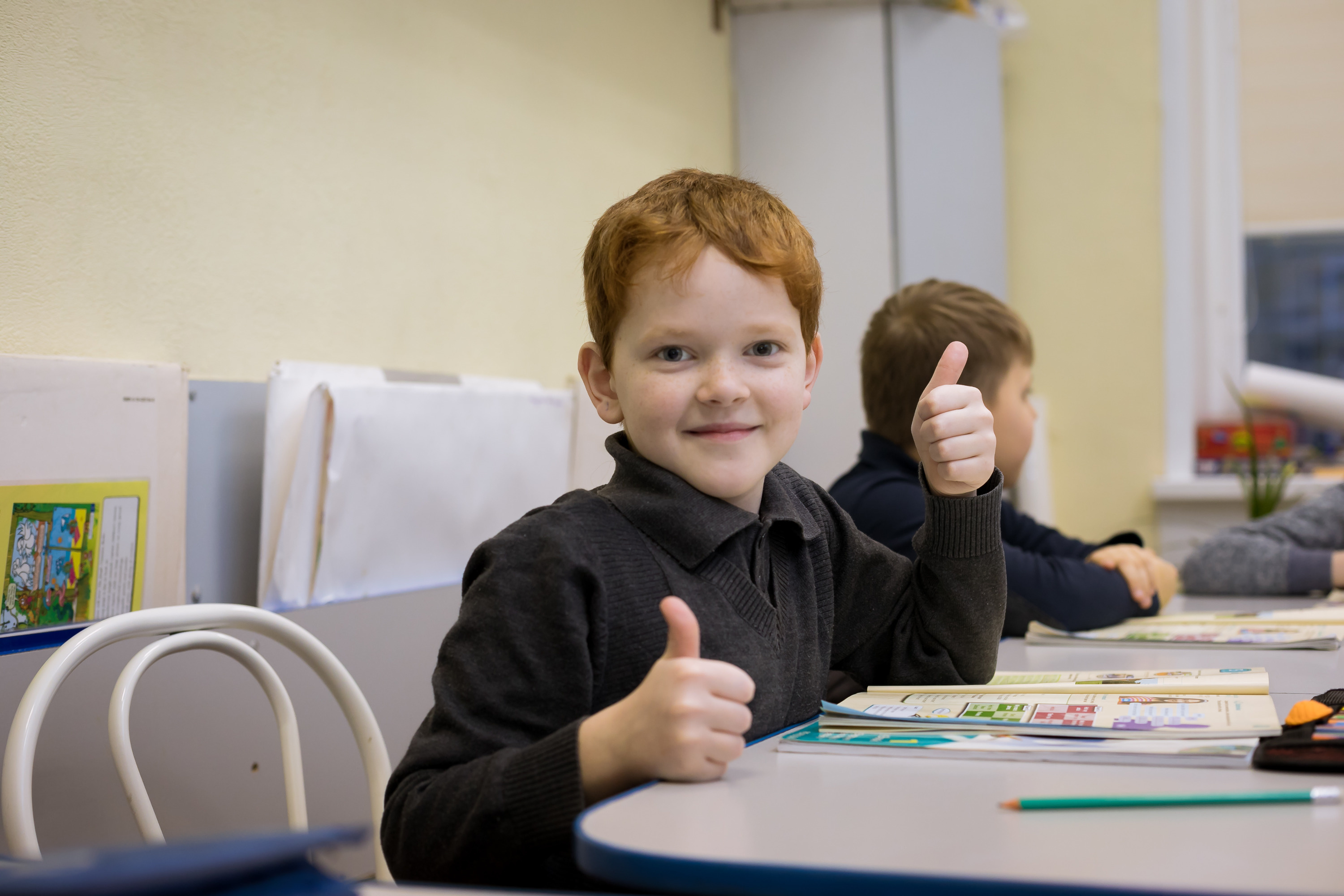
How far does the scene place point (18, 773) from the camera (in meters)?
0.76

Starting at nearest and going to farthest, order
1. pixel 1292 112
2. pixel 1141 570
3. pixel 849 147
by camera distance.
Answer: pixel 1141 570
pixel 849 147
pixel 1292 112

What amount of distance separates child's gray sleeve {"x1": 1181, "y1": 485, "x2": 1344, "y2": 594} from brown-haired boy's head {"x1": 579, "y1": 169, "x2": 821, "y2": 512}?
125 cm

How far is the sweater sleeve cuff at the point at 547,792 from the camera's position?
24.1 inches

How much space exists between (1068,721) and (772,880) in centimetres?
34

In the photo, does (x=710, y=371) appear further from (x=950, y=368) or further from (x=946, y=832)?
(x=946, y=832)

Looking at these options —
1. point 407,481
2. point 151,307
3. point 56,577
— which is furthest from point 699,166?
point 56,577

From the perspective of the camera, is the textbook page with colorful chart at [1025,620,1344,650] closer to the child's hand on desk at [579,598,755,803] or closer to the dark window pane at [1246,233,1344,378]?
the child's hand on desk at [579,598,755,803]

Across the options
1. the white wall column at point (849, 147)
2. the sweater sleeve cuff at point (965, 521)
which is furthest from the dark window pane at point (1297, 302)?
the sweater sleeve cuff at point (965, 521)

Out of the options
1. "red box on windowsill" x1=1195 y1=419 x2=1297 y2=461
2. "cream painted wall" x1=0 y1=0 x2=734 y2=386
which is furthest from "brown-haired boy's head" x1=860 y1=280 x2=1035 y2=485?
"red box on windowsill" x1=1195 y1=419 x2=1297 y2=461

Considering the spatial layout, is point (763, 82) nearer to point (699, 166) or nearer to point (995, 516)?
point (699, 166)

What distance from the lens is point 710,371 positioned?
801 millimetres

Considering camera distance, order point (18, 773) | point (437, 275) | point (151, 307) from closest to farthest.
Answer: point (18, 773), point (151, 307), point (437, 275)

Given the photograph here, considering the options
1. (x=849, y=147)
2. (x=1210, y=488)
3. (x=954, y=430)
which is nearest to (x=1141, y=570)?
(x=954, y=430)

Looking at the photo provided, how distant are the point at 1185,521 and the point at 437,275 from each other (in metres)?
2.21
